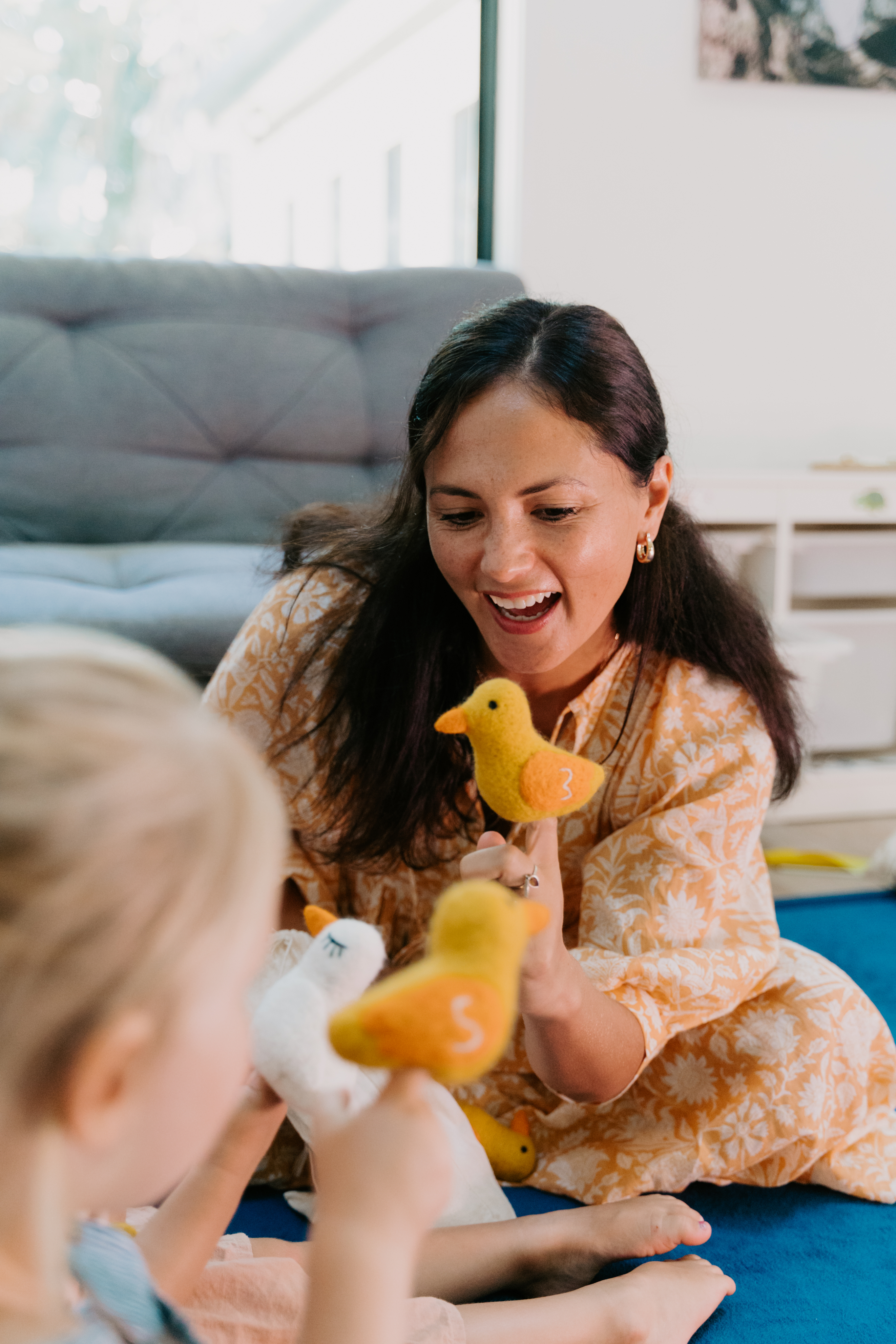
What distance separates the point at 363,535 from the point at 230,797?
0.76 meters

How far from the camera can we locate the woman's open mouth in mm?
981

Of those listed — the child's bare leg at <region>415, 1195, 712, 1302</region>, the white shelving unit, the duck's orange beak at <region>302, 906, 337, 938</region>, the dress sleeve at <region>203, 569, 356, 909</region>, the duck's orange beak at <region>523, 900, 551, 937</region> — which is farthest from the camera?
the white shelving unit

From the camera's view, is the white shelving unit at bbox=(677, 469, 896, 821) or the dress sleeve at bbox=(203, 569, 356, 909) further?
the white shelving unit at bbox=(677, 469, 896, 821)

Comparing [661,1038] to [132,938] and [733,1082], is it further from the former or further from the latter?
[132,938]

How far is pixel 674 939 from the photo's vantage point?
1.05 meters

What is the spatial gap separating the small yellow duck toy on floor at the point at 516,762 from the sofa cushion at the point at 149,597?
2.09ft

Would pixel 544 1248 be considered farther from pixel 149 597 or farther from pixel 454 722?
pixel 149 597

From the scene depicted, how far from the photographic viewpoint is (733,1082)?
1099mm

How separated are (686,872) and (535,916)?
51 centimetres

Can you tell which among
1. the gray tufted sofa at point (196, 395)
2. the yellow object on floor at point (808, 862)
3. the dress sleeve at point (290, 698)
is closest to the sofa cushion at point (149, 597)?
the gray tufted sofa at point (196, 395)

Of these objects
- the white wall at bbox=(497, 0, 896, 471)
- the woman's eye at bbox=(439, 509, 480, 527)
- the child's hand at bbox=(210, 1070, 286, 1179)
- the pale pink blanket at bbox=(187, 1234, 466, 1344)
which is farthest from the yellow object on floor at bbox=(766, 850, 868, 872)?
the child's hand at bbox=(210, 1070, 286, 1179)

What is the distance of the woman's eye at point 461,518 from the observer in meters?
0.99

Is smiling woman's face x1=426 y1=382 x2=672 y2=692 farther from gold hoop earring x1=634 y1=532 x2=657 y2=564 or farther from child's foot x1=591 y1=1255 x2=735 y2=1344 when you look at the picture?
child's foot x1=591 y1=1255 x2=735 y2=1344

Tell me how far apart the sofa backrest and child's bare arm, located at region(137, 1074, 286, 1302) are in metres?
1.37
